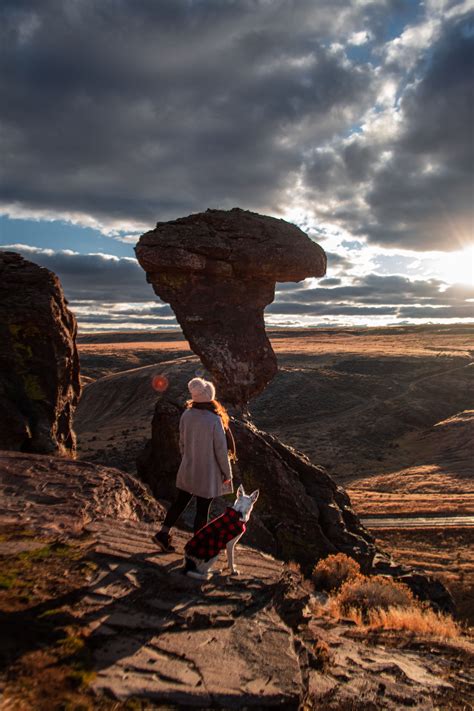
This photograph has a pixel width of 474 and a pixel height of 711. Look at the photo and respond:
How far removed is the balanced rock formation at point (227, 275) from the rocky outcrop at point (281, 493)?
3882 millimetres

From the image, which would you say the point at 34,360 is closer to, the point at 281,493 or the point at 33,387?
the point at 33,387

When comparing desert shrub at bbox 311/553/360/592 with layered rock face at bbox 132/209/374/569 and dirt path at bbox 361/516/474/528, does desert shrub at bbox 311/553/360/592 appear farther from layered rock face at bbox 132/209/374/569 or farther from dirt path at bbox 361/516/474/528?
dirt path at bbox 361/516/474/528

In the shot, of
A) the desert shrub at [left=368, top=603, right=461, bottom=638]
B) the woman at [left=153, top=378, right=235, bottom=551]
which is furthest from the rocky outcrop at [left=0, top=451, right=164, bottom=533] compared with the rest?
the desert shrub at [left=368, top=603, right=461, bottom=638]

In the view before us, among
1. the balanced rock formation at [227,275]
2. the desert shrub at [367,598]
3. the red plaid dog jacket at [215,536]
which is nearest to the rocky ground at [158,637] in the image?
the red plaid dog jacket at [215,536]

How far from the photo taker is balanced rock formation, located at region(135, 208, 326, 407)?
776 inches

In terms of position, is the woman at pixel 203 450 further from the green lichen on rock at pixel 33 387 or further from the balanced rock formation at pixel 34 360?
the green lichen on rock at pixel 33 387

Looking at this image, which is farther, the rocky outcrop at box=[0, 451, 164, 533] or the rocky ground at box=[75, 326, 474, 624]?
the rocky ground at box=[75, 326, 474, 624]

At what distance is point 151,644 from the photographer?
4512 mm

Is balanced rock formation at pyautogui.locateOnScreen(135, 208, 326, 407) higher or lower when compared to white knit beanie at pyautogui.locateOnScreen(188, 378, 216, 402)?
higher

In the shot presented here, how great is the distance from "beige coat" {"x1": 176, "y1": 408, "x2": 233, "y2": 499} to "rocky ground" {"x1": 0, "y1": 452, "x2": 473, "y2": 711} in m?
1.04

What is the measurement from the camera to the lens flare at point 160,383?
4916cm

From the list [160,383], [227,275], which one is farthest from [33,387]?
[160,383]

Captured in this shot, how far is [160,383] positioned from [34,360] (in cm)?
3598

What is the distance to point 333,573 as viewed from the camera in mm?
11609
